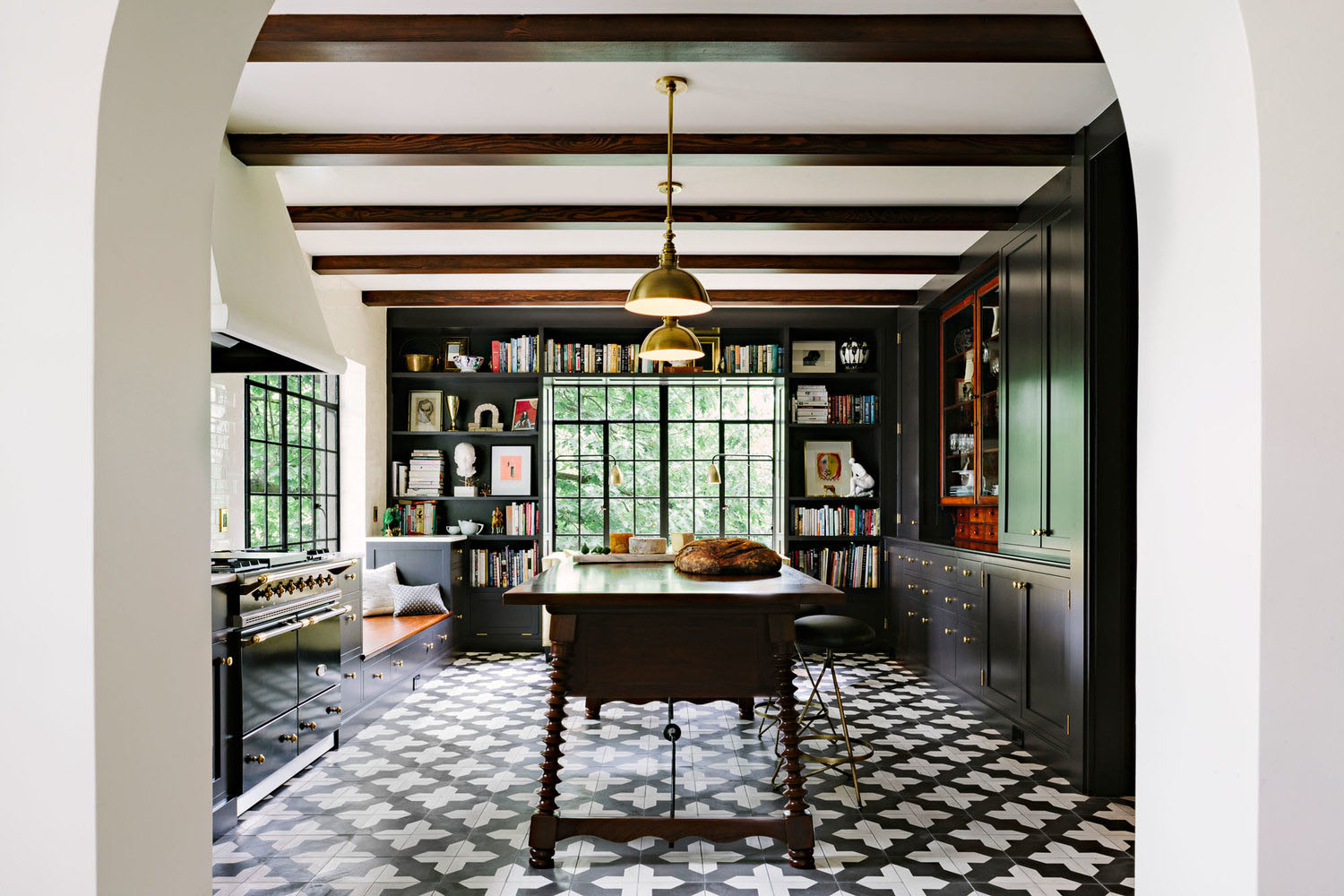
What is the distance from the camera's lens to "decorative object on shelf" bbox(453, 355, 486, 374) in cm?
823

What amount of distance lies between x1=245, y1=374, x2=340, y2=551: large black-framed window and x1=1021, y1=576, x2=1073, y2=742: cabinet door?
463cm

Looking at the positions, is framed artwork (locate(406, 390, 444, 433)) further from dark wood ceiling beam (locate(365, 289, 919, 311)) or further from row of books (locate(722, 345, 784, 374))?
row of books (locate(722, 345, 784, 374))

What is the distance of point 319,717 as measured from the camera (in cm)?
466

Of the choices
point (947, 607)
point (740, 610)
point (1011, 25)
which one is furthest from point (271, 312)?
point (947, 607)

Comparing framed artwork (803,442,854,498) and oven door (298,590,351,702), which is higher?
framed artwork (803,442,854,498)

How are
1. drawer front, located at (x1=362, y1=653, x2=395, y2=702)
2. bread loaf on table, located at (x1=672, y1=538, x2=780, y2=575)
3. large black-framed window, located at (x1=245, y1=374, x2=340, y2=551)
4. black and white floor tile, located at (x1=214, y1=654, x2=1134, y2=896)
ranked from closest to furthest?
1. black and white floor tile, located at (x1=214, y1=654, x2=1134, y2=896)
2. bread loaf on table, located at (x1=672, y1=538, x2=780, y2=575)
3. drawer front, located at (x1=362, y1=653, x2=395, y2=702)
4. large black-framed window, located at (x1=245, y1=374, x2=340, y2=551)

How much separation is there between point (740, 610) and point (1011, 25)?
2.32m

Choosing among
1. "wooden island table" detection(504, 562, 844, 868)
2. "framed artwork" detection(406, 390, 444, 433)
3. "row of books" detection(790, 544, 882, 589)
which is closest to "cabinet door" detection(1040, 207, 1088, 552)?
"wooden island table" detection(504, 562, 844, 868)

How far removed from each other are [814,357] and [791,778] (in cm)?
545

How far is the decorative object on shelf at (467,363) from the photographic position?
8234 millimetres

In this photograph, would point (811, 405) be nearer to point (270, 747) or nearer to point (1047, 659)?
point (1047, 659)

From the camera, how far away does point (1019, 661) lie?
5008 mm
